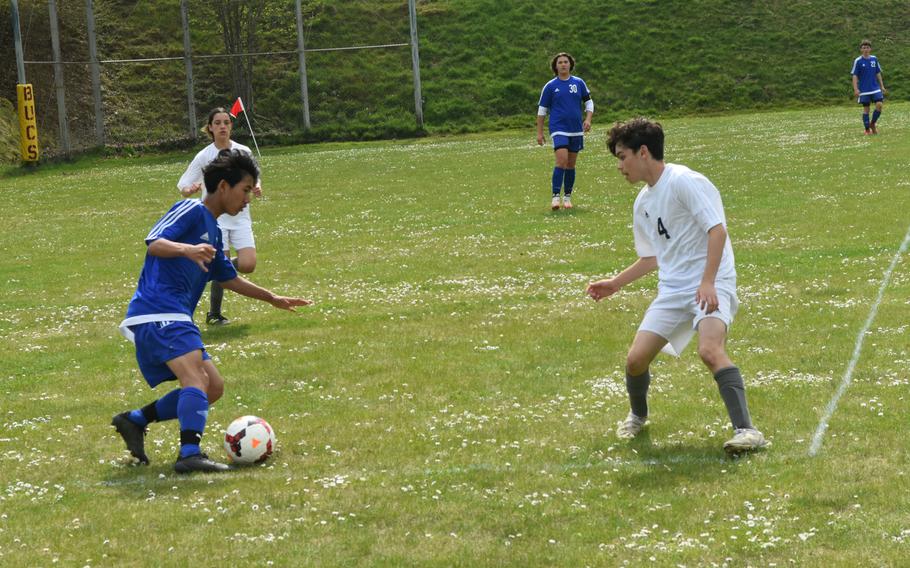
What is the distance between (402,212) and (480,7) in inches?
1546

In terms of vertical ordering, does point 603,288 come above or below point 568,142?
below

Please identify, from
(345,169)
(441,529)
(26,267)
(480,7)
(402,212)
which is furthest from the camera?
(480,7)

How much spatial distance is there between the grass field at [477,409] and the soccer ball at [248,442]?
164 millimetres

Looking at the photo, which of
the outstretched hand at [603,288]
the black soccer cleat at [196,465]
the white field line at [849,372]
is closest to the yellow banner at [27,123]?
the white field line at [849,372]

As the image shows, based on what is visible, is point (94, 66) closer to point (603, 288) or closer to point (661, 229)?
point (603, 288)

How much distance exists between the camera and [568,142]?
69.1 ft

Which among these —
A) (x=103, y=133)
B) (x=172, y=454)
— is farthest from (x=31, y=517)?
(x=103, y=133)

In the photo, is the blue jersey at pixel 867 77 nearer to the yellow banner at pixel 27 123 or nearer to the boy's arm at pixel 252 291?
the boy's arm at pixel 252 291

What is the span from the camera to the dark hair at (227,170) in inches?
297

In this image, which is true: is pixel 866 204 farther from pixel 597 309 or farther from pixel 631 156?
pixel 631 156

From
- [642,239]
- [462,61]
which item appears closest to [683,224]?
[642,239]

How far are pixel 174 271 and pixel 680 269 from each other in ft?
11.4

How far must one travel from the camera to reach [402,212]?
22.7 metres

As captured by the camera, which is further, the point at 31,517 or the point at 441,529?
the point at 31,517
